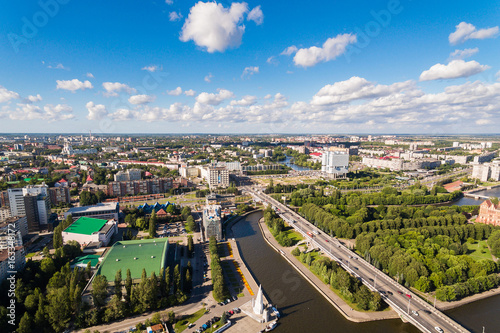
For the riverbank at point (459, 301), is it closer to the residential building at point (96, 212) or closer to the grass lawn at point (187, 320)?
the grass lawn at point (187, 320)

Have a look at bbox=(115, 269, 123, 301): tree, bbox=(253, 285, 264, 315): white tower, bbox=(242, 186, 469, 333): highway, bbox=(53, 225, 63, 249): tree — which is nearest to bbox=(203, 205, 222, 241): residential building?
bbox=(242, 186, 469, 333): highway

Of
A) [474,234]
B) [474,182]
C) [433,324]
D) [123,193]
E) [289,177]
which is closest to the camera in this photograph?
[433,324]

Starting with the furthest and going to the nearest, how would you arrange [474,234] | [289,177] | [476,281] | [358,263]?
[289,177] → [474,234] → [358,263] → [476,281]

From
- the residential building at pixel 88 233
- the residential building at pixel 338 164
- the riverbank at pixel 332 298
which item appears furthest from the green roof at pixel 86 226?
the residential building at pixel 338 164

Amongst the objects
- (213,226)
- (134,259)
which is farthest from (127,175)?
(134,259)

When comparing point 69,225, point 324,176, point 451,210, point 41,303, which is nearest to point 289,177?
point 324,176

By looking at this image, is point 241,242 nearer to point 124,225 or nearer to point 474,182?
point 124,225
